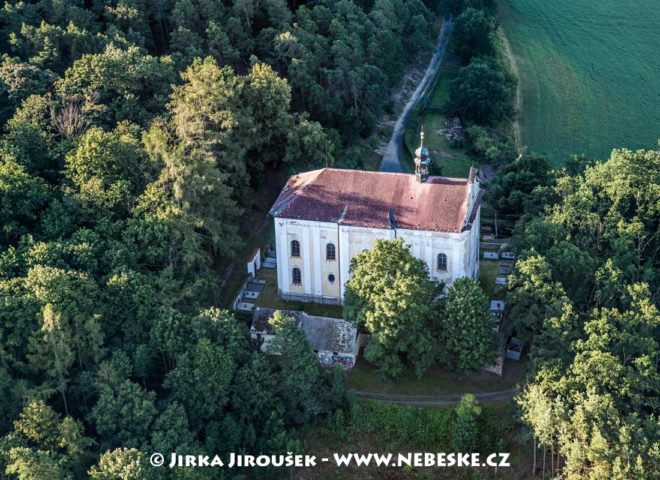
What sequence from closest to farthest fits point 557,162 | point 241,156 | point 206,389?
1. point 206,389
2. point 241,156
3. point 557,162

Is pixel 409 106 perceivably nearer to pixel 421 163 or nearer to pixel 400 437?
pixel 421 163

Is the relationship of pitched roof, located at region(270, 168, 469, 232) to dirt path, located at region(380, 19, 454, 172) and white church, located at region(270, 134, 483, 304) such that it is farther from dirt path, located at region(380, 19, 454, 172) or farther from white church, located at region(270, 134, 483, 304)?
dirt path, located at region(380, 19, 454, 172)

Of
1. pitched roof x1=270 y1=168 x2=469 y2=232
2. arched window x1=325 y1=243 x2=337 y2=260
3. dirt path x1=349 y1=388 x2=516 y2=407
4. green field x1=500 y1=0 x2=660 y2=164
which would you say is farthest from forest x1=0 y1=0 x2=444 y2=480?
green field x1=500 y1=0 x2=660 y2=164

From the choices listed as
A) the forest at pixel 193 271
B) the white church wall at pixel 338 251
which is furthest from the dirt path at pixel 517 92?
the white church wall at pixel 338 251

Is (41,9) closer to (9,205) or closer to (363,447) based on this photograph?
(9,205)

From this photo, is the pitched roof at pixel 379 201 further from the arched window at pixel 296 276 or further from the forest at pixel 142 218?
the forest at pixel 142 218

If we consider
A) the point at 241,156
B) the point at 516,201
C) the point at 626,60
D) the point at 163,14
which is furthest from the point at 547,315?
the point at 626,60
